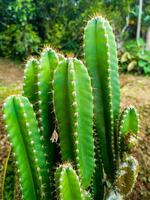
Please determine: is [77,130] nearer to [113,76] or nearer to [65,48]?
[113,76]

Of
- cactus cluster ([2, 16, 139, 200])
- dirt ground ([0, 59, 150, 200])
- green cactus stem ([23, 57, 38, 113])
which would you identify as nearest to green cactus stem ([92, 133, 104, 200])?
cactus cluster ([2, 16, 139, 200])

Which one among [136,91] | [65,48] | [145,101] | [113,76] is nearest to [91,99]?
[113,76]

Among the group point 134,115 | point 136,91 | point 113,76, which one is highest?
point 113,76

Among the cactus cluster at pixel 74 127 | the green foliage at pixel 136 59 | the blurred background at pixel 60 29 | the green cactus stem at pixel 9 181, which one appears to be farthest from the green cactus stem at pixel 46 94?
the green foliage at pixel 136 59

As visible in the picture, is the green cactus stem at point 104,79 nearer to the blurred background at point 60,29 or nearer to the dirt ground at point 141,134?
the dirt ground at point 141,134

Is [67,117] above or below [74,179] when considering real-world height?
above

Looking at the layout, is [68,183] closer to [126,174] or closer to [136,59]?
[126,174]

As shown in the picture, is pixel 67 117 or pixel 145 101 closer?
pixel 67 117
